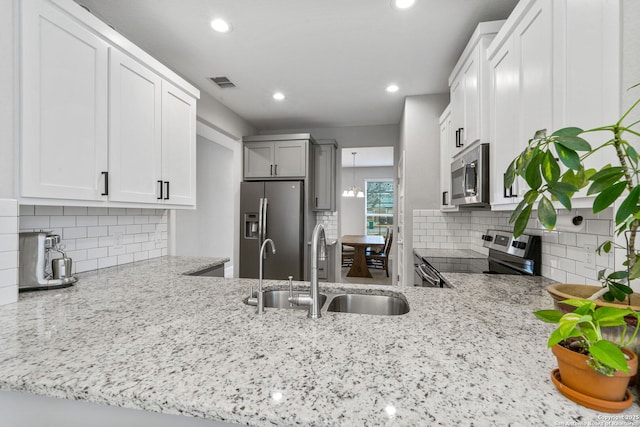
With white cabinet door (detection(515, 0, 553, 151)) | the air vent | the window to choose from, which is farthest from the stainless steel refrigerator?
the window

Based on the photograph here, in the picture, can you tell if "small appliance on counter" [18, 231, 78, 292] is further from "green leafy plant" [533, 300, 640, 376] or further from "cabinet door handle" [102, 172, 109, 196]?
"green leafy plant" [533, 300, 640, 376]

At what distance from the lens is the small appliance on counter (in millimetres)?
1395

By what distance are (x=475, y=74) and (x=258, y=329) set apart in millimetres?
2121

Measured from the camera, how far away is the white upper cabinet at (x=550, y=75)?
909 millimetres

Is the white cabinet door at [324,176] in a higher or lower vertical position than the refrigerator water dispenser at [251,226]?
higher

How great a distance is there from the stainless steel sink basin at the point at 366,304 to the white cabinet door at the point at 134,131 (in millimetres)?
1361

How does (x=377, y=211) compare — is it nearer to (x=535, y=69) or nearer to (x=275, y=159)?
(x=275, y=159)

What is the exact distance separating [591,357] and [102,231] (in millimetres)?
2418

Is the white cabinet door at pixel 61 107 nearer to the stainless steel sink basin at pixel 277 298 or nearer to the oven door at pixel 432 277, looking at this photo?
the stainless steel sink basin at pixel 277 298

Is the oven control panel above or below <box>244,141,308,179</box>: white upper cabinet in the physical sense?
below

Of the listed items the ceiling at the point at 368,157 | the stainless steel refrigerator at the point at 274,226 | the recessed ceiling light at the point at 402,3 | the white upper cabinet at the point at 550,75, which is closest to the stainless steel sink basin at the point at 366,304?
the white upper cabinet at the point at 550,75

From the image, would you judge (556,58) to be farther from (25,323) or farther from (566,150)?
(25,323)

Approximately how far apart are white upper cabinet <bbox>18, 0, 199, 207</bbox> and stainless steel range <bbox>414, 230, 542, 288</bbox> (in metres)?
1.99

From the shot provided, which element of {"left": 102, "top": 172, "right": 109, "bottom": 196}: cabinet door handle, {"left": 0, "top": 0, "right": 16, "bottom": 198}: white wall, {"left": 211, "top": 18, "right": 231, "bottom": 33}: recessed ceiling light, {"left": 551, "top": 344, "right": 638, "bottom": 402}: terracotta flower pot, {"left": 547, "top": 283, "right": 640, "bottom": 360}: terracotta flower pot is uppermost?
{"left": 211, "top": 18, "right": 231, "bottom": 33}: recessed ceiling light
